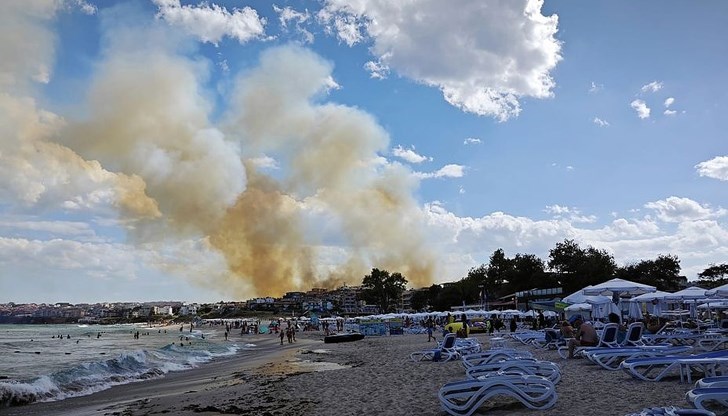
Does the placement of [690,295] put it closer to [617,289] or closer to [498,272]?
[617,289]

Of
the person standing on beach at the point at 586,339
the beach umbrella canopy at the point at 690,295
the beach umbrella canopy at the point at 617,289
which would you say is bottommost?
the person standing on beach at the point at 586,339

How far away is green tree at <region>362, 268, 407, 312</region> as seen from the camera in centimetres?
12875

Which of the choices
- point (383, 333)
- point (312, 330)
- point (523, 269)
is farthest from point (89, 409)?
point (523, 269)

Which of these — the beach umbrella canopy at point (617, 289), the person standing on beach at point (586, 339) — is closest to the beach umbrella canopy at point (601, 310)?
the beach umbrella canopy at point (617, 289)

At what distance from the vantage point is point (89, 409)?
46.7 feet

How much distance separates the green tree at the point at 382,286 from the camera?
128750 millimetres

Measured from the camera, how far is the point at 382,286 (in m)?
129

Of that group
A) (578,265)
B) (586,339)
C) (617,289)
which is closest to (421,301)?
(578,265)

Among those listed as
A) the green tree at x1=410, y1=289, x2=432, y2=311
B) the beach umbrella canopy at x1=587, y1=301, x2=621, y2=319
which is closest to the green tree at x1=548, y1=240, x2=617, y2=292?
the beach umbrella canopy at x1=587, y1=301, x2=621, y2=319

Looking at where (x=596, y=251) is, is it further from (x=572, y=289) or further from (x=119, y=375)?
(x=119, y=375)

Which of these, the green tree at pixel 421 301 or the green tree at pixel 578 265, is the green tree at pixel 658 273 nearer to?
the green tree at pixel 578 265

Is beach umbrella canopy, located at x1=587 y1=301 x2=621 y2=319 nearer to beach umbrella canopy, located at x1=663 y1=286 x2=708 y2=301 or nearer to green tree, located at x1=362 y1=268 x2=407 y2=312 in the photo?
beach umbrella canopy, located at x1=663 y1=286 x2=708 y2=301

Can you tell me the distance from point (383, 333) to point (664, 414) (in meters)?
43.8

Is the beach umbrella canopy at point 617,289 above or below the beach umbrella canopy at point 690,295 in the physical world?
above
